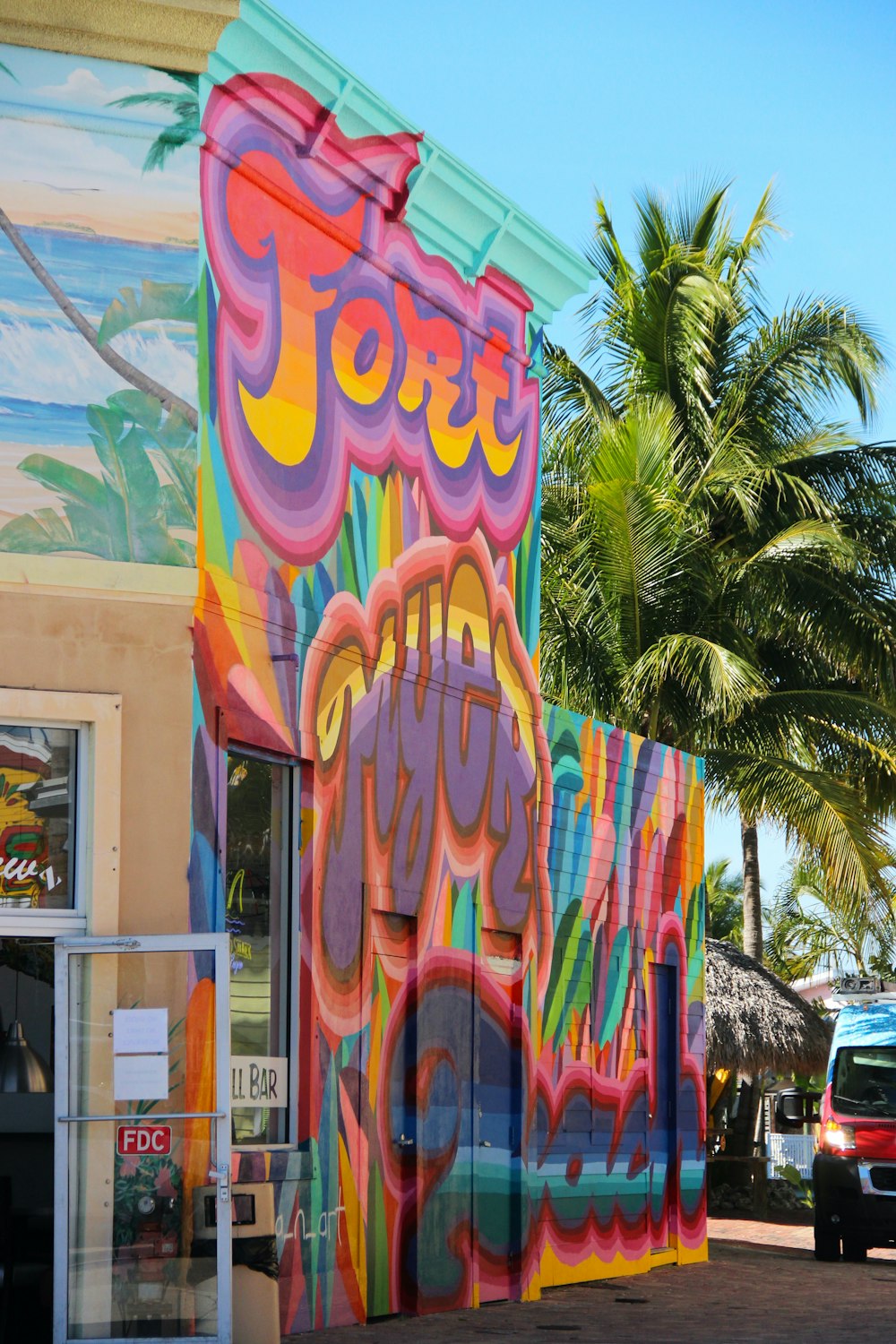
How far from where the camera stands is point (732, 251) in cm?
2286

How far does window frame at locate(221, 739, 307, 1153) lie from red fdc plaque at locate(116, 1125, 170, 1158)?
5.23 ft

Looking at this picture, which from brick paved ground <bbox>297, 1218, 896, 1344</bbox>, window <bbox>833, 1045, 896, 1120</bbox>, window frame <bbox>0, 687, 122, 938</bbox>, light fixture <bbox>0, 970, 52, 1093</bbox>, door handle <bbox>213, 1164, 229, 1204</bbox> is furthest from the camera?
window <bbox>833, 1045, 896, 1120</bbox>

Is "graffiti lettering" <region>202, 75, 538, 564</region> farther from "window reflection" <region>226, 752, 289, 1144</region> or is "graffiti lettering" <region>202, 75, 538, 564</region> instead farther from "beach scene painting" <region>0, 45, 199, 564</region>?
"window reflection" <region>226, 752, 289, 1144</region>

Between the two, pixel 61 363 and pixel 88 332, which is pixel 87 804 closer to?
pixel 61 363

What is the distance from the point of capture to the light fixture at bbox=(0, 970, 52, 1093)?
32.2 feet

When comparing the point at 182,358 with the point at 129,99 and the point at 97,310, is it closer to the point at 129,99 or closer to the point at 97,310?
the point at 97,310

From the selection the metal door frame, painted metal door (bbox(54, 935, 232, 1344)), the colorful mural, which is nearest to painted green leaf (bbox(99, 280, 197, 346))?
the colorful mural

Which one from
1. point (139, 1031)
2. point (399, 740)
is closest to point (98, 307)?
point (399, 740)

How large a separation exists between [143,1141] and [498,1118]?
4.75 metres

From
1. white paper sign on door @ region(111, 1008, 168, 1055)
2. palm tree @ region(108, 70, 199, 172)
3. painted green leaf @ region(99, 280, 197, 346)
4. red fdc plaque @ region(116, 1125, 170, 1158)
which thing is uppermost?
palm tree @ region(108, 70, 199, 172)

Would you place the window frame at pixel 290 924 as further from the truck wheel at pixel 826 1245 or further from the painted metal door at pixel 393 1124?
the truck wheel at pixel 826 1245

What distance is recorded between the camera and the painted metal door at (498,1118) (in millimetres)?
12875

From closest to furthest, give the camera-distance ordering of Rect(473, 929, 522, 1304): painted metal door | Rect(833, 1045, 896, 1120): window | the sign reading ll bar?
1. the sign reading ll bar
2. Rect(473, 929, 522, 1304): painted metal door
3. Rect(833, 1045, 896, 1120): window

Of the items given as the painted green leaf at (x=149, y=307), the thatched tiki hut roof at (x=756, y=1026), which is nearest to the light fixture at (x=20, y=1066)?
the painted green leaf at (x=149, y=307)
